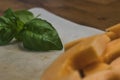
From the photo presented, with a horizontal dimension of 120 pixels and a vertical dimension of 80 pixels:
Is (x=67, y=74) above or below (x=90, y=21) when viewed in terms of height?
above

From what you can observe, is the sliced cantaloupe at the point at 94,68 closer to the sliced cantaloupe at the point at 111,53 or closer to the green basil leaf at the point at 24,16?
the sliced cantaloupe at the point at 111,53

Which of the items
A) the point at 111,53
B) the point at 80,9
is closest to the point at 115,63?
the point at 111,53

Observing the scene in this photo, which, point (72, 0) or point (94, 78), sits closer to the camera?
point (94, 78)

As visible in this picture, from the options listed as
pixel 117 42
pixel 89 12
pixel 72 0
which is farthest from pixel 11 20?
pixel 72 0

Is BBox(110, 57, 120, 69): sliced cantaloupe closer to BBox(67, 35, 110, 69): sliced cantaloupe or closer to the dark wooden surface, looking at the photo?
BBox(67, 35, 110, 69): sliced cantaloupe

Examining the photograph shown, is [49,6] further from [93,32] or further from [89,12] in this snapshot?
[93,32]

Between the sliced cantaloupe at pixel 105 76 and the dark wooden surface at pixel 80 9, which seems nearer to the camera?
the sliced cantaloupe at pixel 105 76

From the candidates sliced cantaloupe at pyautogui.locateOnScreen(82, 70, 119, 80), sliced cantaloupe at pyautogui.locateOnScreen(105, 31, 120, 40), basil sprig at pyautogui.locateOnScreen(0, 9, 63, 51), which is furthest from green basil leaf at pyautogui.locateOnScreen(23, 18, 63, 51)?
sliced cantaloupe at pyautogui.locateOnScreen(82, 70, 119, 80)

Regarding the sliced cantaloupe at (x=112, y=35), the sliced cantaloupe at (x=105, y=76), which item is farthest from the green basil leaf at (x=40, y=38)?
the sliced cantaloupe at (x=105, y=76)
